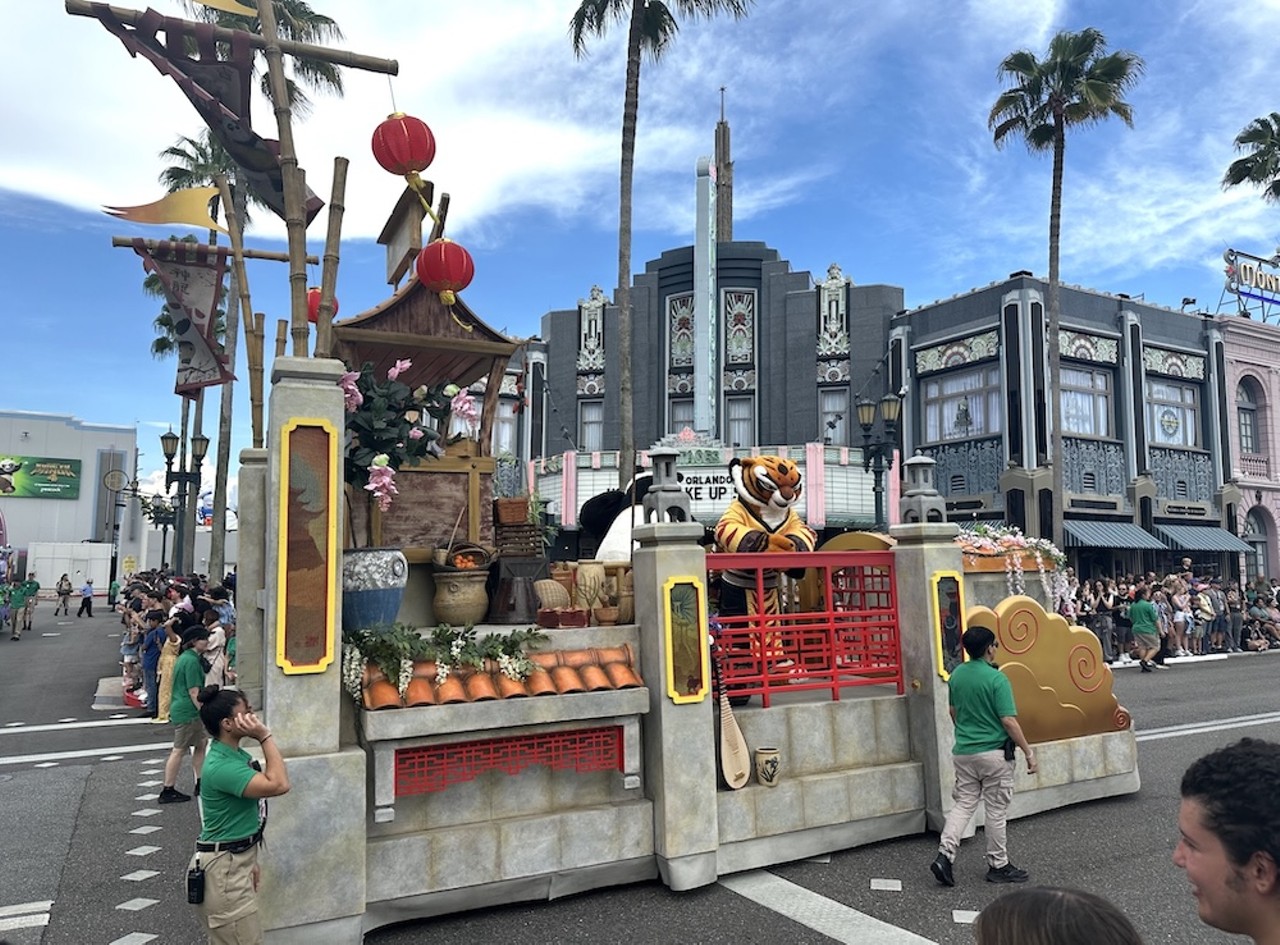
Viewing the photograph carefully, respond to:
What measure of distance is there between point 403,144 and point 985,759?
6.93m

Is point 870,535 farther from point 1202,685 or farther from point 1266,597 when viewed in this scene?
point 1266,597

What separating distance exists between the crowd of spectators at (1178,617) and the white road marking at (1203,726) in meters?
6.54

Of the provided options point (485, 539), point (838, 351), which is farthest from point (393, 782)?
point (838, 351)

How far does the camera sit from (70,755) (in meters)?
11.1

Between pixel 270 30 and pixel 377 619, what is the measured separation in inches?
182

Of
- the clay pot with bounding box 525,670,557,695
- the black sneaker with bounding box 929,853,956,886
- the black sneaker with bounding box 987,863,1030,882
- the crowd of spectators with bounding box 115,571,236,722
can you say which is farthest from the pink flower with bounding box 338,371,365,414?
the black sneaker with bounding box 987,863,1030,882

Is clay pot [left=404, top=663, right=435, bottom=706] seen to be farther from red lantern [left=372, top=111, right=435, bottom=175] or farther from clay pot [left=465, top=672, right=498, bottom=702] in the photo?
red lantern [left=372, top=111, right=435, bottom=175]

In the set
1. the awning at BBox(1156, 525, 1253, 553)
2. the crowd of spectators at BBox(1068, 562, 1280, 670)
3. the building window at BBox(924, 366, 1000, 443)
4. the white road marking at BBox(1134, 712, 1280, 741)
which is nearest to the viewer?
the white road marking at BBox(1134, 712, 1280, 741)

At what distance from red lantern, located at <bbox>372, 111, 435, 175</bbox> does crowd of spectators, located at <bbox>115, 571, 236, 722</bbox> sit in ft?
17.7

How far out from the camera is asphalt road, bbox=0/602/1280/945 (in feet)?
17.7


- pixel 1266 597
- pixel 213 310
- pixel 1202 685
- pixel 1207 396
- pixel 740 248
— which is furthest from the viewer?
pixel 740 248

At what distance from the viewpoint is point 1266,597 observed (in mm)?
24875

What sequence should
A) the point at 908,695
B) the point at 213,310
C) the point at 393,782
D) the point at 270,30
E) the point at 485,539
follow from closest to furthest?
Answer: 1. the point at 393,782
2. the point at 270,30
3. the point at 908,695
4. the point at 485,539
5. the point at 213,310

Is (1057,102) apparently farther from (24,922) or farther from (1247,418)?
(24,922)
